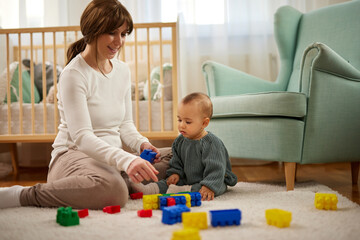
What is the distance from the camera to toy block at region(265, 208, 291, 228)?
103cm

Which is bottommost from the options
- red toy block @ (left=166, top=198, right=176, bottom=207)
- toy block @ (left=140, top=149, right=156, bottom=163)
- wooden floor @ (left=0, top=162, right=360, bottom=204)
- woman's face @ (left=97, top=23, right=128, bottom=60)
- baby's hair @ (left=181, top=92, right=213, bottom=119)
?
wooden floor @ (left=0, top=162, right=360, bottom=204)

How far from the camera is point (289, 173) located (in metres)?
1.67

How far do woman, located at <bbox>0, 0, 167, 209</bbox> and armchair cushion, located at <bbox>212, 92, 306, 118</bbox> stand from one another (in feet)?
1.66

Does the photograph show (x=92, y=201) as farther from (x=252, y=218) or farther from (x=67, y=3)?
(x=67, y=3)

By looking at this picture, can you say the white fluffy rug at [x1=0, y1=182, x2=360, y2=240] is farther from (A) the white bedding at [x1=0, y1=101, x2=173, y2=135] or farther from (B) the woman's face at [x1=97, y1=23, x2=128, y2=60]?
(A) the white bedding at [x1=0, y1=101, x2=173, y2=135]

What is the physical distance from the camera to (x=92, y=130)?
133 centimetres

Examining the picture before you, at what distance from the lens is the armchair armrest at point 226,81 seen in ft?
7.20

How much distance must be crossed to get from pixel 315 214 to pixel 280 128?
1.87ft

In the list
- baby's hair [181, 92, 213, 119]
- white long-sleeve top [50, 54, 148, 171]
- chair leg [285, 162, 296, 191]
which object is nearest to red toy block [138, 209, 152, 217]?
white long-sleeve top [50, 54, 148, 171]

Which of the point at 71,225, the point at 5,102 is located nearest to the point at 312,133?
the point at 71,225

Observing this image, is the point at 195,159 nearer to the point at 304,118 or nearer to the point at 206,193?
the point at 206,193

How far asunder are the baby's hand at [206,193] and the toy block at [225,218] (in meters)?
0.39

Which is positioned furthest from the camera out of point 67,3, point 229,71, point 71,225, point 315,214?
point 67,3

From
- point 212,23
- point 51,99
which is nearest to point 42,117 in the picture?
point 51,99
